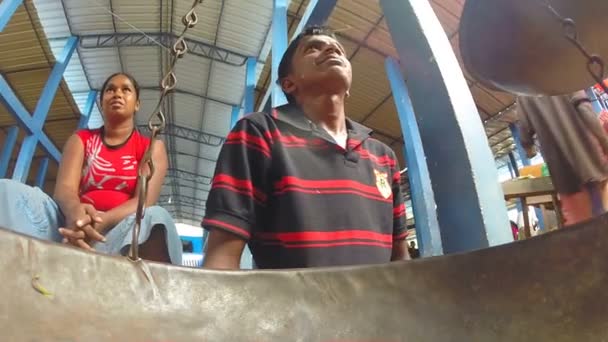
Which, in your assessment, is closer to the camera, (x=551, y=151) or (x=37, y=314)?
(x=37, y=314)

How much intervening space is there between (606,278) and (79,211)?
810 mm

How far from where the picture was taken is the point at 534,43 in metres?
0.65

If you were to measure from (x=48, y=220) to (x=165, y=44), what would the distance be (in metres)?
5.65

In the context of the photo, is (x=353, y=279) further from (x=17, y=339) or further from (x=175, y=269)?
(x=17, y=339)

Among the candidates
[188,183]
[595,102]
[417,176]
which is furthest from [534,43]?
[188,183]

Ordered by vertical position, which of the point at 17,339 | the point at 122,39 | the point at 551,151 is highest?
the point at 122,39

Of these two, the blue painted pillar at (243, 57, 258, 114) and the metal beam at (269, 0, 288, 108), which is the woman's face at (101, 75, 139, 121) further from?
the blue painted pillar at (243, 57, 258, 114)

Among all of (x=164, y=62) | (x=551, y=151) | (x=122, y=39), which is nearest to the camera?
(x=551, y=151)

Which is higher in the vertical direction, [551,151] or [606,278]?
[551,151]

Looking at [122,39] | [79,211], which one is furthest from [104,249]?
[122,39]

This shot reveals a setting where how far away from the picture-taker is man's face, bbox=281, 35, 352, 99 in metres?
0.93

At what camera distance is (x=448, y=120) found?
93 centimetres

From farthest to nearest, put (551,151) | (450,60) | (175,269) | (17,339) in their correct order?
(551,151), (450,60), (175,269), (17,339)

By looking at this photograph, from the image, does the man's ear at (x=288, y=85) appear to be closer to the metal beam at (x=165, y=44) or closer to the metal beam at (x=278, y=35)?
the metal beam at (x=278, y=35)
